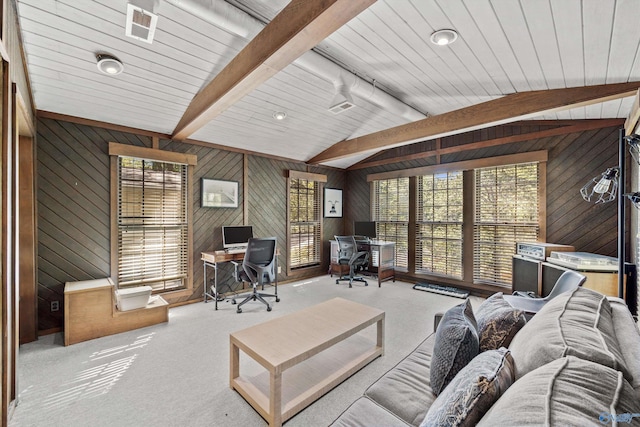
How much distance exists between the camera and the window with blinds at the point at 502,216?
13.8 ft

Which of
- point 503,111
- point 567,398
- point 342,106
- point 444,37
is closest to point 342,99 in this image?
point 342,106

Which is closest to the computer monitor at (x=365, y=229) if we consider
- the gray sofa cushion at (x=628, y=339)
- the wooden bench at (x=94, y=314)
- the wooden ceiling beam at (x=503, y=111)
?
the wooden ceiling beam at (x=503, y=111)

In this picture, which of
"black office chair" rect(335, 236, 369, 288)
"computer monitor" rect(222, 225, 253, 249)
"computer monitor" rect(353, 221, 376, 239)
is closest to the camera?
"computer monitor" rect(222, 225, 253, 249)

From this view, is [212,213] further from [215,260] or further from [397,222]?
[397,222]

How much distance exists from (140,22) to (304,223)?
437cm

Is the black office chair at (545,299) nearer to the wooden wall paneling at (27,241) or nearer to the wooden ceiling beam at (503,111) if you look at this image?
the wooden ceiling beam at (503,111)

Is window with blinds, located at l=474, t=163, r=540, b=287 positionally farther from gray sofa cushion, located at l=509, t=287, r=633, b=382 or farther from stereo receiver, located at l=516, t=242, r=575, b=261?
gray sofa cushion, located at l=509, t=287, r=633, b=382

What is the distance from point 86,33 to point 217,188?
8.29 feet

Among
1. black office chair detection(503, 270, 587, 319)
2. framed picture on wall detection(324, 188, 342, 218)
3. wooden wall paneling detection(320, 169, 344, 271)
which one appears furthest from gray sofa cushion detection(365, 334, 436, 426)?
framed picture on wall detection(324, 188, 342, 218)

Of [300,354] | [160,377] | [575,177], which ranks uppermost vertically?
[575,177]

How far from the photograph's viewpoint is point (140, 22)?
1.91m

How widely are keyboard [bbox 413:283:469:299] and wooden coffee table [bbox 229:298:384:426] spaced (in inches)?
98.3

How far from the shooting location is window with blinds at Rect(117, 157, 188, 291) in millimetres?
3674

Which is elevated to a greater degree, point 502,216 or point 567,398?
point 502,216
